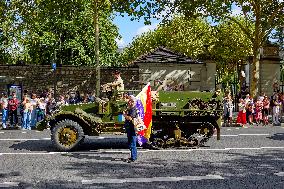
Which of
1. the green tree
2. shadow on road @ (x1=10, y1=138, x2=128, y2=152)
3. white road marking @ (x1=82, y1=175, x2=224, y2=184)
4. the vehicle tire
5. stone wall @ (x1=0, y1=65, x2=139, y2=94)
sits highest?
the green tree

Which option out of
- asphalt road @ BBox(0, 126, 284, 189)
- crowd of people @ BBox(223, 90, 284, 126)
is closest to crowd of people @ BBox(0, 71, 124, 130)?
asphalt road @ BBox(0, 126, 284, 189)

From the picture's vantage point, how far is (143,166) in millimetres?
11078

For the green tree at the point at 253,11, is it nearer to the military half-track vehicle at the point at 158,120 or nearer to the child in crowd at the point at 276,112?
the child in crowd at the point at 276,112

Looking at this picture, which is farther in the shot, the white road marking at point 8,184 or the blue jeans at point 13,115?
the blue jeans at point 13,115

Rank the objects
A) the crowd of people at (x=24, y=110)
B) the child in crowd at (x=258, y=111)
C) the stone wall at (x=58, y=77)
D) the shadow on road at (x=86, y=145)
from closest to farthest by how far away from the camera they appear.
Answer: the shadow on road at (x=86, y=145), the crowd of people at (x=24, y=110), the child in crowd at (x=258, y=111), the stone wall at (x=58, y=77)

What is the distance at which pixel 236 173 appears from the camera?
10289mm

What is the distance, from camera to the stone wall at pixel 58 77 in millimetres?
A: 29078

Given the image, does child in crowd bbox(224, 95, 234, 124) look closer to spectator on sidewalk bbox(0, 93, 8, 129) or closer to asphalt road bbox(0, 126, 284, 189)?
asphalt road bbox(0, 126, 284, 189)

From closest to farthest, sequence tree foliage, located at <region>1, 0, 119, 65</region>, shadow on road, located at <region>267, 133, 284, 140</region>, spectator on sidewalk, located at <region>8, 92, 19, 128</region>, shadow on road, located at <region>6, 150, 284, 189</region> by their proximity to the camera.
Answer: shadow on road, located at <region>6, 150, 284, 189</region> < shadow on road, located at <region>267, 133, 284, 140</region> < spectator on sidewalk, located at <region>8, 92, 19, 128</region> < tree foliage, located at <region>1, 0, 119, 65</region>

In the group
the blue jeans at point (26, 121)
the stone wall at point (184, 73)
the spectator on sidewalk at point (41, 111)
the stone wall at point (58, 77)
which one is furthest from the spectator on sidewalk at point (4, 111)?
the stone wall at point (184, 73)

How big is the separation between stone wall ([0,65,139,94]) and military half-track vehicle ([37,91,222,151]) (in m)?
16.0

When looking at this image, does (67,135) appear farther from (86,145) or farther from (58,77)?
Answer: (58,77)

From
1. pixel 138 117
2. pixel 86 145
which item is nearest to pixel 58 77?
pixel 86 145

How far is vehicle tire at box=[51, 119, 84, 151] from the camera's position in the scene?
526 inches
